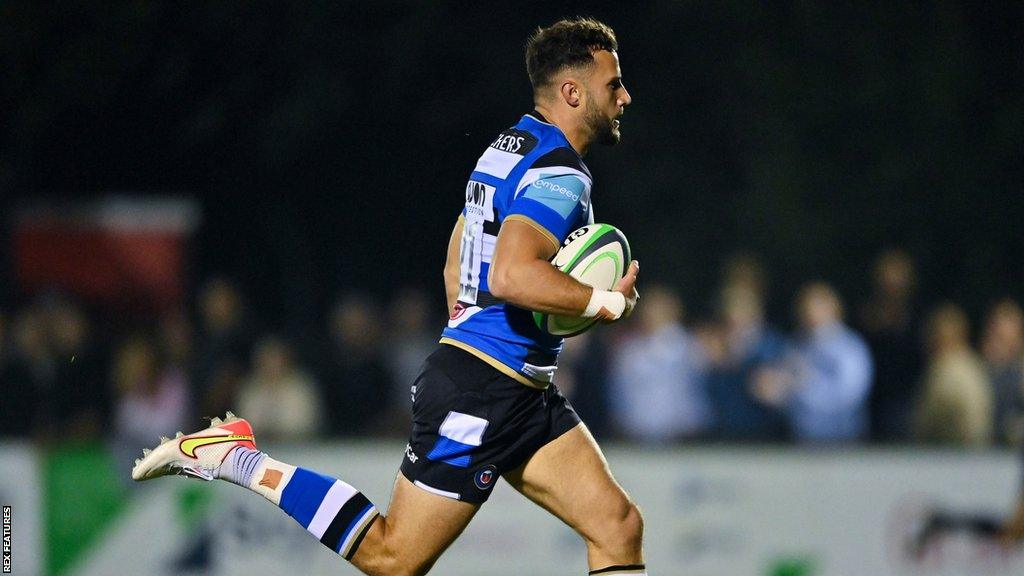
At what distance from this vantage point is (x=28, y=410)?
30.3 ft

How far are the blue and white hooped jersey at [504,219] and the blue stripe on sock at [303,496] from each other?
2.18 feet

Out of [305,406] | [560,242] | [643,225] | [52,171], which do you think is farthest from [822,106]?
[560,242]

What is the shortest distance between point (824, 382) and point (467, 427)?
15.0 ft

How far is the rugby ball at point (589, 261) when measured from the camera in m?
4.70

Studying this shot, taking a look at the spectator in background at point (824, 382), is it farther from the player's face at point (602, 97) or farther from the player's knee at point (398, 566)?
the player's knee at point (398, 566)

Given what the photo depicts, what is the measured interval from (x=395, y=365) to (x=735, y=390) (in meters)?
2.22

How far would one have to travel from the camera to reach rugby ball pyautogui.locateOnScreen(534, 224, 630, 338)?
470 centimetres

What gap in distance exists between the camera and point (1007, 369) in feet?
28.4

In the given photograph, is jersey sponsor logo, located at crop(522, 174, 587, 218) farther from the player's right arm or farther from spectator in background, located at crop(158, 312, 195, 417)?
spectator in background, located at crop(158, 312, 195, 417)

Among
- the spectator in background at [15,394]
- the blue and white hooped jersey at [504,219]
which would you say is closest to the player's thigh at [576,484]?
the blue and white hooped jersey at [504,219]

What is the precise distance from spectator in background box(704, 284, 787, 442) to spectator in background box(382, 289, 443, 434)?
184 centimetres

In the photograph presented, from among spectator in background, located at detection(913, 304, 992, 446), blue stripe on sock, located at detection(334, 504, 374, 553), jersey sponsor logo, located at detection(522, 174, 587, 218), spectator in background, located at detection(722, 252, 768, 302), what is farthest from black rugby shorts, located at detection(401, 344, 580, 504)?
spectator in background, located at detection(722, 252, 768, 302)

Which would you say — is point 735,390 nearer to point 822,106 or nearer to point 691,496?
point 691,496

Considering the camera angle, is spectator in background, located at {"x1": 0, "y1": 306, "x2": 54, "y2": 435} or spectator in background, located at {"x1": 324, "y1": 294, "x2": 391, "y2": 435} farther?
spectator in background, located at {"x1": 324, "y1": 294, "x2": 391, "y2": 435}
